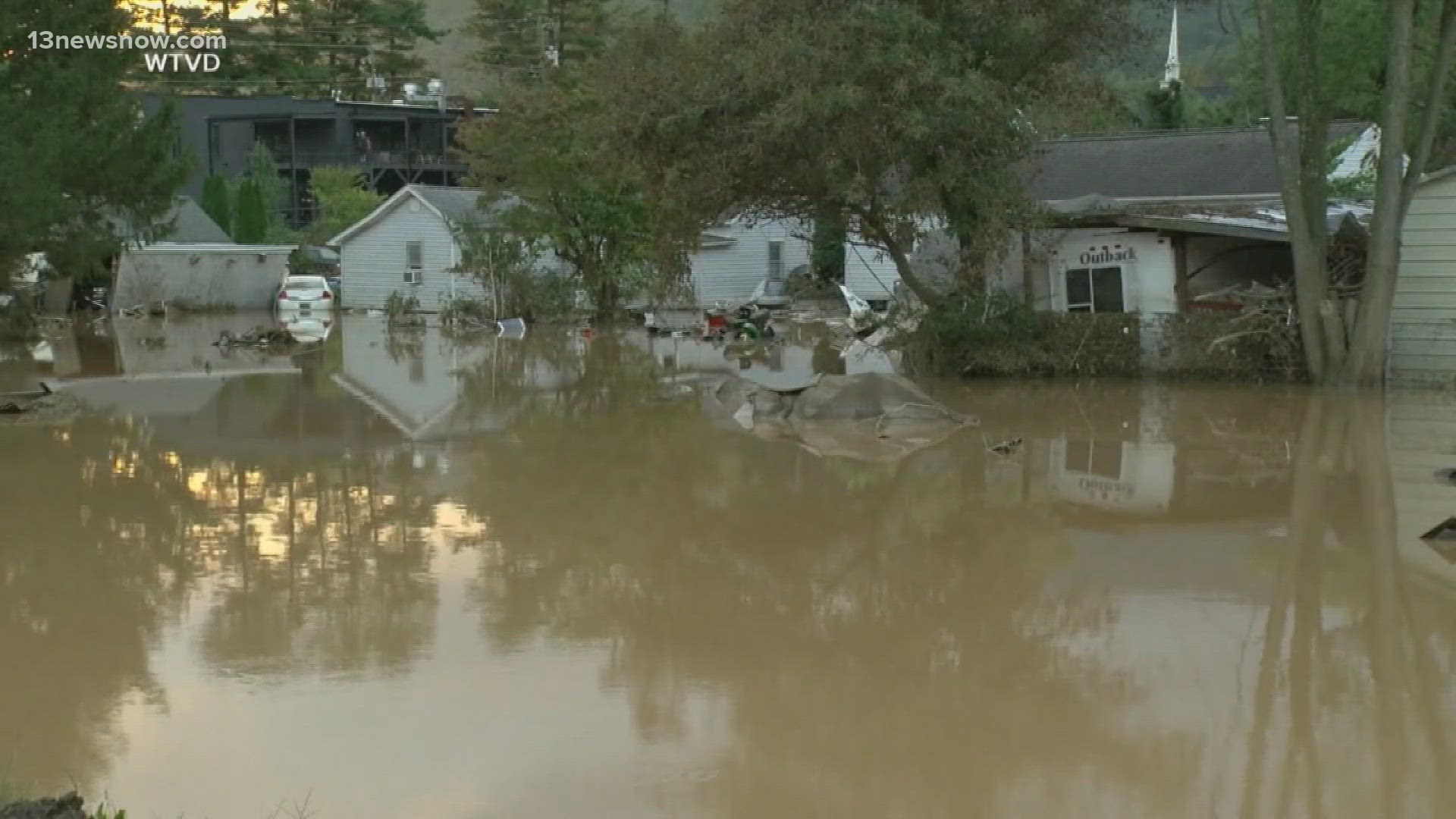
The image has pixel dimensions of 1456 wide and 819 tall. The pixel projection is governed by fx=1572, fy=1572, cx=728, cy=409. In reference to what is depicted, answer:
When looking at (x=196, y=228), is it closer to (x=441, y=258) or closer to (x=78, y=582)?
(x=441, y=258)

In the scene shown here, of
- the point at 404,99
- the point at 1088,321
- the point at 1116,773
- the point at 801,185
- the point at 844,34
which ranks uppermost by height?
the point at 404,99

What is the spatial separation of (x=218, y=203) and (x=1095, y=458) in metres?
48.3

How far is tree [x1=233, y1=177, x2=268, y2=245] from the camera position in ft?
186

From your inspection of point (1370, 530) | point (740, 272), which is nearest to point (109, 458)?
point (1370, 530)

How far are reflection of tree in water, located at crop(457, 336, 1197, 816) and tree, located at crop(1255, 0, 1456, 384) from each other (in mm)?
8459

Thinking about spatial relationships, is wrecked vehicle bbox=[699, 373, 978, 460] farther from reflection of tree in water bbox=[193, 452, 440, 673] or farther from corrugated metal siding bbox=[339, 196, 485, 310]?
corrugated metal siding bbox=[339, 196, 485, 310]

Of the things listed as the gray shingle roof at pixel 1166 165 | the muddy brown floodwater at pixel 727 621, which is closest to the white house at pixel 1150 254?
the gray shingle roof at pixel 1166 165

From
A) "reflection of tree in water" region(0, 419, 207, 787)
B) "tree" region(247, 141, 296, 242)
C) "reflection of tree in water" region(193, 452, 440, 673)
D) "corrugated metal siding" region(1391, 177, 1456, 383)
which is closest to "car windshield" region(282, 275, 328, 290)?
"tree" region(247, 141, 296, 242)

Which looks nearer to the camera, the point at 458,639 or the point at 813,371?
the point at 458,639

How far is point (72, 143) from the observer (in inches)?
1130

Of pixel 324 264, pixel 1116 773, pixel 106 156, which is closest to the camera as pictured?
pixel 1116 773

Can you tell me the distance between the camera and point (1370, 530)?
12797 millimetres

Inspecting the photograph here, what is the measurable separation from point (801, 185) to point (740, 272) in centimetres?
2808

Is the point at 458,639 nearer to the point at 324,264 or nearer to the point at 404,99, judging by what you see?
the point at 324,264
